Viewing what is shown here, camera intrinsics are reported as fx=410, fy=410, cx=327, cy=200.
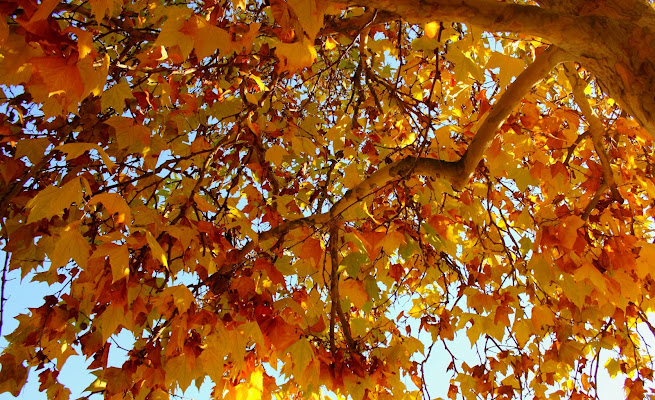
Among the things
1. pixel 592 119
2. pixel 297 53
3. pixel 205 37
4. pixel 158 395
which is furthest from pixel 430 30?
pixel 158 395

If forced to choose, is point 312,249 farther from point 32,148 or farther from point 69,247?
point 32,148

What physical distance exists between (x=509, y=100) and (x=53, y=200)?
189cm

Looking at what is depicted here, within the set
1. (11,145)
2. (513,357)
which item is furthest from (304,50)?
(513,357)

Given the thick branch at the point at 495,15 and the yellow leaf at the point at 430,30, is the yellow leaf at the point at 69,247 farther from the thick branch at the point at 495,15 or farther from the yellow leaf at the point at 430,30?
the yellow leaf at the point at 430,30

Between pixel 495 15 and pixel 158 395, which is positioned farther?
pixel 158 395

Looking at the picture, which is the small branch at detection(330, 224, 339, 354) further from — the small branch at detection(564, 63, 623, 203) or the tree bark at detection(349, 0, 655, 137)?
the small branch at detection(564, 63, 623, 203)

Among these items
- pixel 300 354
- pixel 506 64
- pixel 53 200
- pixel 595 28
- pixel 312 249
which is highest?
pixel 506 64

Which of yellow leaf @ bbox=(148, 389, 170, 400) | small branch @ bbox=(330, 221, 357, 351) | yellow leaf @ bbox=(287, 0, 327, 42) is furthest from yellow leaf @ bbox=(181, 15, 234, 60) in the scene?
yellow leaf @ bbox=(148, 389, 170, 400)

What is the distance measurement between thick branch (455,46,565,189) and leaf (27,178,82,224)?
1.67m

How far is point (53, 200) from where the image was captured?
151cm

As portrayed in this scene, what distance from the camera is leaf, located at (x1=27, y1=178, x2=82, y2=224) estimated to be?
148 cm

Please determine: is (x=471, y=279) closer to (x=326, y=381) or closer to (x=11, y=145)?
(x=326, y=381)

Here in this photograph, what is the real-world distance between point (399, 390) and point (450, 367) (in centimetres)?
44

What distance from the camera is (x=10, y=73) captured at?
1.44 metres
